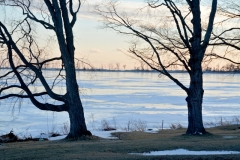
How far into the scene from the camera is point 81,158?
1094 centimetres

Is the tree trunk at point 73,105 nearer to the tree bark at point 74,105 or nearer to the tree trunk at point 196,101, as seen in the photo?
the tree bark at point 74,105

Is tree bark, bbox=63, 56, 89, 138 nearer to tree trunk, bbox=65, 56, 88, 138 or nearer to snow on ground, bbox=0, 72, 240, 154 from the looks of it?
tree trunk, bbox=65, 56, 88, 138

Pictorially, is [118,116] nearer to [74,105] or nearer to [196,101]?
[74,105]

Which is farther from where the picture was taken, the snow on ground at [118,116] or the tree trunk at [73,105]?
the snow on ground at [118,116]

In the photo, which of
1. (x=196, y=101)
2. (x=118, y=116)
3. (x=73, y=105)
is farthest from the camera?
(x=118, y=116)

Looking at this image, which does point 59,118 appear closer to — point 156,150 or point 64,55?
point 64,55

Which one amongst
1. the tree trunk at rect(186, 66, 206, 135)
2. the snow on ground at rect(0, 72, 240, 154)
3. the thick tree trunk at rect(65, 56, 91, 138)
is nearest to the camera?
the tree trunk at rect(186, 66, 206, 135)

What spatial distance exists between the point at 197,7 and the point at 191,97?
3.82 m

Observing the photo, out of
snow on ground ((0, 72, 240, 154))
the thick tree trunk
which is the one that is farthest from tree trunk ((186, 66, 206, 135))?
the thick tree trunk

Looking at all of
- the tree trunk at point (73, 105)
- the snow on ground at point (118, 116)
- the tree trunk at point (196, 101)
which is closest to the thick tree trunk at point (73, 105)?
the tree trunk at point (73, 105)

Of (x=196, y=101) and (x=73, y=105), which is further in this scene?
(x=73, y=105)

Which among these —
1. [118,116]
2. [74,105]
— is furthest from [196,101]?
[118,116]

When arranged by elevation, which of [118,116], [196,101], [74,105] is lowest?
[118,116]

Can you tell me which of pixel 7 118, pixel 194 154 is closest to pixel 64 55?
pixel 194 154
